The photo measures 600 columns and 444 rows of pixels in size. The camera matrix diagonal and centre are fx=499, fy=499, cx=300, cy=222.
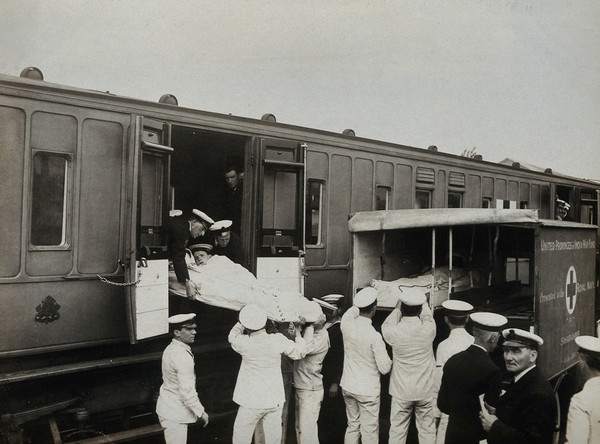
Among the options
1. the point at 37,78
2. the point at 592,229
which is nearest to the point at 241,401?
the point at 37,78

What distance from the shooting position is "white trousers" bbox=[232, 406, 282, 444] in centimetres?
428

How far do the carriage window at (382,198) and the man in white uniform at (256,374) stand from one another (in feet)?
12.4

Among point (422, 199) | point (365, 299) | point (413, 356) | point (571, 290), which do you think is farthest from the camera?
point (422, 199)

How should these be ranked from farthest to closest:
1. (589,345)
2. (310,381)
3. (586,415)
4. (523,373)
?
(310,381)
(589,345)
(523,373)
(586,415)

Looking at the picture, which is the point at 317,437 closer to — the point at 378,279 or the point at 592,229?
the point at 378,279

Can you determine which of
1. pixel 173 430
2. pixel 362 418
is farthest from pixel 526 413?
pixel 173 430

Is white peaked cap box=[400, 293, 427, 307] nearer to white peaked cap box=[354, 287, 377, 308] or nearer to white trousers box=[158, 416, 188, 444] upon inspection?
white peaked cap box=[354, 287, 377, 308]

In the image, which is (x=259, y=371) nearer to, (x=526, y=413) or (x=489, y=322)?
(x=489, y=322)

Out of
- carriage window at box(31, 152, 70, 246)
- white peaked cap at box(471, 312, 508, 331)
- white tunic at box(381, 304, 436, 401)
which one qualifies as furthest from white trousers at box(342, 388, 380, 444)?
carriage window at box(31, 152, 70, 246)

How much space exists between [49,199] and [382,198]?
15.7 feet

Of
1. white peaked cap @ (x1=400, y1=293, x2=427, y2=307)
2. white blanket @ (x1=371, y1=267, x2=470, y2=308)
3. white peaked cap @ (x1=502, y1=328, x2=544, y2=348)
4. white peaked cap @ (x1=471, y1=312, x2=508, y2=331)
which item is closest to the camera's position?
white peaked cap @ (x1=502, y1=328, x2=544, y2=348)

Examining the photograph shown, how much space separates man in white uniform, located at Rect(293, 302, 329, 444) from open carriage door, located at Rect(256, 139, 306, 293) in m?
1.07

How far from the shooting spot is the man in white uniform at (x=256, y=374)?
4.21 m

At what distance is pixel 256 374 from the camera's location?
4.21 m
